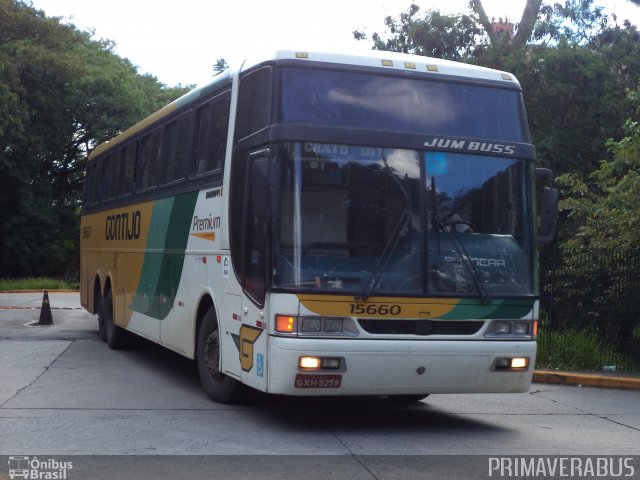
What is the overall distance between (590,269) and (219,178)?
7.11 m

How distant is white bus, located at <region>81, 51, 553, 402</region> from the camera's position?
8.48 meters

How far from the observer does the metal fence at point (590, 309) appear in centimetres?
1434

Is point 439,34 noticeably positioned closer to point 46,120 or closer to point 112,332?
point 112,332

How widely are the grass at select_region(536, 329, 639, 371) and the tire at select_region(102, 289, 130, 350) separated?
273 inches

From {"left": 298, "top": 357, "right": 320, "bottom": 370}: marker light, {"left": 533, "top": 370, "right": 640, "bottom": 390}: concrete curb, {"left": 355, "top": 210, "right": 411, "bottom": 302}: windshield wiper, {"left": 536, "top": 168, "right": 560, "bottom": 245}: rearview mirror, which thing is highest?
{"left": 536, "top": 168, "right": 560, "bottom": 245}: rearview mirror

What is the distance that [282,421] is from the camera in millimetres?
9555

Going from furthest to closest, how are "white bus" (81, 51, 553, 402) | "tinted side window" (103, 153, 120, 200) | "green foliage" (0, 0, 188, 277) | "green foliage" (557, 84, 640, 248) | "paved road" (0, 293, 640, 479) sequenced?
"green foliage" (0, 0, 188, 277) < "tinted side window" (103, 153, 120, 200) < "green foliage" (557, 84, 640, 248) < "white bus" (81, 51, 553, 402) < "paved road" (0, 293, 640, 479)

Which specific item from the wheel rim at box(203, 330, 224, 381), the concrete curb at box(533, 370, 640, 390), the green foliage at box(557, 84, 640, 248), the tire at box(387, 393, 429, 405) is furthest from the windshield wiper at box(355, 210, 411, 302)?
the green foliage at box(557, 84, 640, 248)

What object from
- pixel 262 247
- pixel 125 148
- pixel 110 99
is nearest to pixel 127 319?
pixel 125 148

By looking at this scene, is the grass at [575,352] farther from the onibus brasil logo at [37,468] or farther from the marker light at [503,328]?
the onibus brasil logo at [37,468]

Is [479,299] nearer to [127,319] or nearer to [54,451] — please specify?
[54,451]

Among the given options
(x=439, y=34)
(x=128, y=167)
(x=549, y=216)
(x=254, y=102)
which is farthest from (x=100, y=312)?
(x=439, y=34)

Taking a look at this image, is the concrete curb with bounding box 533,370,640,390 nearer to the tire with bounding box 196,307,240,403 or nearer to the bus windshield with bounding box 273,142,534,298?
the bus windshield with bounding box 273,142,534,298

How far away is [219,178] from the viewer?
397 inches
